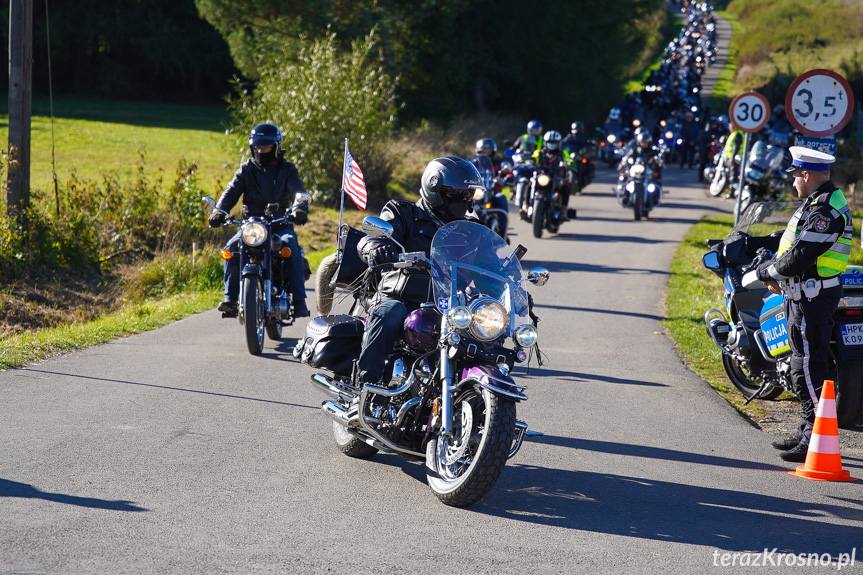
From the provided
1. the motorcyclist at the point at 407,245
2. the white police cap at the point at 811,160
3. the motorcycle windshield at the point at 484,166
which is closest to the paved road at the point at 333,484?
the motorcyclist at the point at 407,245

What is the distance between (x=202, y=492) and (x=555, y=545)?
1881 millimetres

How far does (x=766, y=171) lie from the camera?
22.1 m

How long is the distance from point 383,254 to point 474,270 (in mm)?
509

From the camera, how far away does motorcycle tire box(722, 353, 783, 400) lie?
7.80 meters

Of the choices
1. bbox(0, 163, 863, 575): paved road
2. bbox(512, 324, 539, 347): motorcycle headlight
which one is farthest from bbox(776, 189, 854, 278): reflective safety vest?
bbox(512, 324, 539, 347): motorcycle headlight

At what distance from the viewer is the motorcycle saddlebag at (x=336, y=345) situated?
559 cm

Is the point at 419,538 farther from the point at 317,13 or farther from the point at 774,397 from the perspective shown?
the point at 317,13

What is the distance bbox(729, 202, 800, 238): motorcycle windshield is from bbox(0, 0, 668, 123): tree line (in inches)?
668

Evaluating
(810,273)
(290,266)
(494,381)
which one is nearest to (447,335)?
(494,381)

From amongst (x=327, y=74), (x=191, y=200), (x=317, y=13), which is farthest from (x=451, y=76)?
(x=191, y=200)

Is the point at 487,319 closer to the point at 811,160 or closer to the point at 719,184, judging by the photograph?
the point at 811,160

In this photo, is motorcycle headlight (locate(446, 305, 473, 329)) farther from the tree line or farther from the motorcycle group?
the tree line

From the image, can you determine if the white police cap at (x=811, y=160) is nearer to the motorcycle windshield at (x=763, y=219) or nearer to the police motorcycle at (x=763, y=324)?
the police motorcycle at (x=763, y=324)

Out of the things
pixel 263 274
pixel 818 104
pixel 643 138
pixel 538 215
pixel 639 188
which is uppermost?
pixel 818 104
